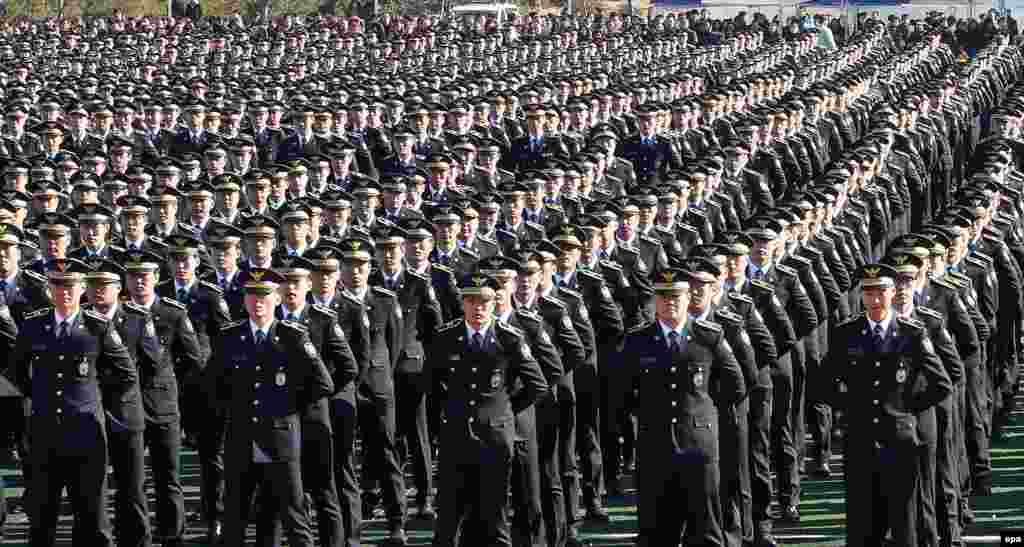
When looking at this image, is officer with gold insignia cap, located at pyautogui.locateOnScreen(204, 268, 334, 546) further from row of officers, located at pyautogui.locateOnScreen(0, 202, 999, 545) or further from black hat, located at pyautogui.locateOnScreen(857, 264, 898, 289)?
black hat, located at pyautogui.locateOnScreen(857, 264, 898, 289)

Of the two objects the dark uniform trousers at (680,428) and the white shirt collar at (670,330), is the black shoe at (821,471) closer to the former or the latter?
the dark uniform trousers at (680,428)

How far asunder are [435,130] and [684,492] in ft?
37.5

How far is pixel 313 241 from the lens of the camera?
13852 mm

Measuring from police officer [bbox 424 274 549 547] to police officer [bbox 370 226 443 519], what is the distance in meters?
1.47

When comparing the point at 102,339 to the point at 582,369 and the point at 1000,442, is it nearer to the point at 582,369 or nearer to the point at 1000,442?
the point at 582,369

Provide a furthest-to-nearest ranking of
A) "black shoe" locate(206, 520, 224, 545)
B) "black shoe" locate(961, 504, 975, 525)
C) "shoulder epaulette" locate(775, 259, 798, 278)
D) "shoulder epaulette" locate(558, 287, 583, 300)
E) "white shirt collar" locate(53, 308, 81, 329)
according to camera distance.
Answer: "shoulder epaulette" locate(775, 259, 798, 278), "shoulder epaulette" locate(558, 287, 583, 300), "black shoe" locate(961, 504, 975, 525), "black shoe" locate(206, 520, 224, 545), "white shirt collar" locate(53, 308, 81, 329)

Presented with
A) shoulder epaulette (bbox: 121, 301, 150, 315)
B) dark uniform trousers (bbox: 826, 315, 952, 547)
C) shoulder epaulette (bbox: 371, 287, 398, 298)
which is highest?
shoulder epaulette (bbox: 371, 287, 398, 298)

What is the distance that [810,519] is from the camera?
12.3 m

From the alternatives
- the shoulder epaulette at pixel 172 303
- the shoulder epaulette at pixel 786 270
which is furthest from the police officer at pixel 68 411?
the shoulder epaulette at pixel 786 270

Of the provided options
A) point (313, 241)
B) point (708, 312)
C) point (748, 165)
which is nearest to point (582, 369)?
point (708, 312)

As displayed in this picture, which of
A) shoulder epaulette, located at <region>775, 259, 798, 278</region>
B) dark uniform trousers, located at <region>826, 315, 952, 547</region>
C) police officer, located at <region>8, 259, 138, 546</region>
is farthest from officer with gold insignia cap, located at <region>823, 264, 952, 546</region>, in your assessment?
police officer, located at <region>8, 259, 138, 546</region>

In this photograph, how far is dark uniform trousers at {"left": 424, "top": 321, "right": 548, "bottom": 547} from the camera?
34.8 ft

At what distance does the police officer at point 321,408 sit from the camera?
10.9 metres

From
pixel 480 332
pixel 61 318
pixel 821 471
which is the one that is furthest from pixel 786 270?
pixel 61 318
